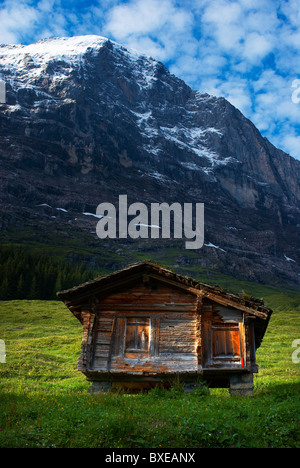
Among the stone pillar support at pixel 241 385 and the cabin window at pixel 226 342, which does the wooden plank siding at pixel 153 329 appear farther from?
the stone pillar support at pixel 241 385

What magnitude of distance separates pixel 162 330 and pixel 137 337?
1244 mm

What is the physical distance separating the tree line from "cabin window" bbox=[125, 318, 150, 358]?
78.4 metres

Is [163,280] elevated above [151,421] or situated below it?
above

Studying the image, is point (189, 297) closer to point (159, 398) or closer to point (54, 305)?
point (159, 398)

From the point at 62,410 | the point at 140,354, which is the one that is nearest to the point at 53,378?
the point at 140,354

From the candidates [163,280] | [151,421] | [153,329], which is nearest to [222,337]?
[153,329]

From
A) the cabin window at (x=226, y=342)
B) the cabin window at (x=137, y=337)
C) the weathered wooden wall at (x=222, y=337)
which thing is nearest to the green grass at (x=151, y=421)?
the weathered wooden wall at (x=222, y=337)

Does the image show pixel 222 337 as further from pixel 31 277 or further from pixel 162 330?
pixel 31 277

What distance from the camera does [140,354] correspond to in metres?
19.4

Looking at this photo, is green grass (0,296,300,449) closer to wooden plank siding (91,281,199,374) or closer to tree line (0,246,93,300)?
wooden plank siding (91,281,199,374)

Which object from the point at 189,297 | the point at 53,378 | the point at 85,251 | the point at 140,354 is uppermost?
the point at 85,251

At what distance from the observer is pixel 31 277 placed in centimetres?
10344
